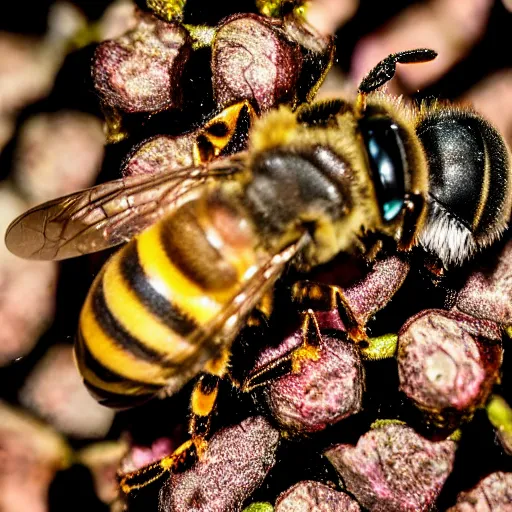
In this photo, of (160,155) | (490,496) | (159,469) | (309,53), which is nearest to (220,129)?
(160,155)

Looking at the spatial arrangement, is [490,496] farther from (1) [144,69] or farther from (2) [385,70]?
(1) [144,69]

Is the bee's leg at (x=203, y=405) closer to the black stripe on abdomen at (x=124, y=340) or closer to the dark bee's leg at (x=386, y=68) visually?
the black stripe on abdomen at (x=124, y=340)

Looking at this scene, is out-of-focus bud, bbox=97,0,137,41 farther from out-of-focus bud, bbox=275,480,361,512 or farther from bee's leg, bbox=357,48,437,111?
out-of-focus bud, bbox=275,480,361,512

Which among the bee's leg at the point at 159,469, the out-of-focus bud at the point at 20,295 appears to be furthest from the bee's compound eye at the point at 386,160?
the out-of-focus bud at the point at 20,295

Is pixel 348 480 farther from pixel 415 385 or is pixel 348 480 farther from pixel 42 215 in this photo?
pixel 42 215

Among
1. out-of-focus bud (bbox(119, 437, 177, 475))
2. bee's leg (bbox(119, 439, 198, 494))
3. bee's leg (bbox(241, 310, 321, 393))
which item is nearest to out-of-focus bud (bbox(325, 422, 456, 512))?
bee's leg (bbox(241, 310, 321, 393))

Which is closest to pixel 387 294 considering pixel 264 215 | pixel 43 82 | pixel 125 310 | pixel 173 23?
pixel 264 215
